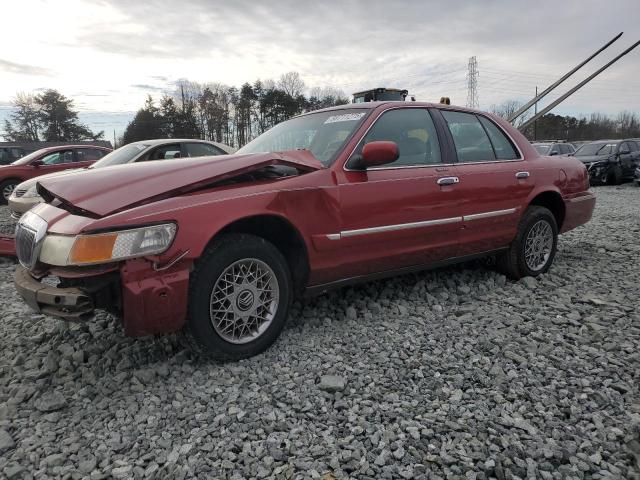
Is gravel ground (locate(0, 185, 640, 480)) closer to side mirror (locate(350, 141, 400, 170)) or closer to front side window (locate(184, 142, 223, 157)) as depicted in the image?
side mirror (locate(350, 141, 400, 170))

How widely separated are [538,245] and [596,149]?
14038 millimetres

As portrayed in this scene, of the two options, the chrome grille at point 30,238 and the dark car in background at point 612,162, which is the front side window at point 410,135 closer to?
the chrome grille at point 30,238

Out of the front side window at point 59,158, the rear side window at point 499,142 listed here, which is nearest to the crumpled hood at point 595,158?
the rear side window at point 499,142

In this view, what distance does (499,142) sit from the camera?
4.31 meters

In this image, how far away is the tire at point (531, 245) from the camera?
429 centimetres

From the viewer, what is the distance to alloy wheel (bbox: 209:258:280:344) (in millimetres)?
2734

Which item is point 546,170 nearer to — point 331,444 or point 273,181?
point 273,181

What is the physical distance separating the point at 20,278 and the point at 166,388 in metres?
1.10

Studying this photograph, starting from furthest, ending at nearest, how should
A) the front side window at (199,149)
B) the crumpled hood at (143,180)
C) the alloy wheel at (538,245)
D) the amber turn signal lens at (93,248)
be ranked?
1. the front side window at (199,149)
2. the alloy wheel at (538,245)
3. the crumpled hood at (143,180)
4. the amber turn signal lens at (93,248)

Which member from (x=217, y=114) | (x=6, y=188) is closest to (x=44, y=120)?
(x=217, y=114)

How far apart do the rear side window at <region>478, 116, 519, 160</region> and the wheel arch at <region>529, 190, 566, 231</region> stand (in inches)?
20.2

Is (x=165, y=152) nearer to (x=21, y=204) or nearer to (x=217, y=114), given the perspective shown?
(x=21, y=204)

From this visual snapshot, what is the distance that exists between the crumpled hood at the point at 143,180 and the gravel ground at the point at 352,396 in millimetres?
1009

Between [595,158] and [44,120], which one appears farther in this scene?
[44,120]
